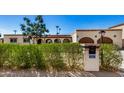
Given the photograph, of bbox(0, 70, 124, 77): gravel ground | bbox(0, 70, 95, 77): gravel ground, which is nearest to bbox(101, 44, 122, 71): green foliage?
bbox(0, 70, 124, 77): gravel ground

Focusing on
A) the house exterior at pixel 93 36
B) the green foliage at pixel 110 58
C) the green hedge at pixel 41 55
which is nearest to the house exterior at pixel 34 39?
the house exterior at pixel 93 36

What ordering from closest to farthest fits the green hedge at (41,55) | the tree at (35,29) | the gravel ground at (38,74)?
the gravel ground at (38,74) → the green hedge at (41,55) → the tree at (35,29)

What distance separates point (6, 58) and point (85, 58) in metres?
3.33

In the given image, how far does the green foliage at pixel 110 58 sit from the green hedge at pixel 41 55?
102 centimetres

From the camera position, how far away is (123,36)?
31.2 meters

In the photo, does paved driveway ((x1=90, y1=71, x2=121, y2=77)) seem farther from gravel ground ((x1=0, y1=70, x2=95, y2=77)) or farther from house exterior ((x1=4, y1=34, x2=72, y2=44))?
house exterior ((x1=4, y1=34, x2=72, y2=44))

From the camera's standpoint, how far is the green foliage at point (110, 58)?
8867 mm

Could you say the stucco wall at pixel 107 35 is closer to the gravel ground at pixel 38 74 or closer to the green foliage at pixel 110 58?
the green foliage at pixel 110 58

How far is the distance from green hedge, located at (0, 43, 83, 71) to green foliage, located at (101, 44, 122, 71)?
1.02m

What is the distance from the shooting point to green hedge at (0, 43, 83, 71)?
347 inches
